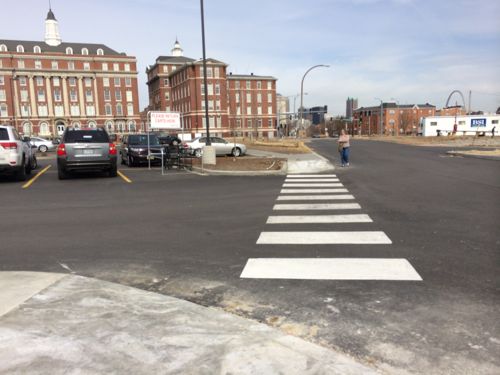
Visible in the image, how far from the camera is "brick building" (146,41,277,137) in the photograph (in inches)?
3986

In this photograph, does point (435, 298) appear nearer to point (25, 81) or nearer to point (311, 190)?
point (311, 190)

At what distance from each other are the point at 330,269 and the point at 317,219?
9.65 feet

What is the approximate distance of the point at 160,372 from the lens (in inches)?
111

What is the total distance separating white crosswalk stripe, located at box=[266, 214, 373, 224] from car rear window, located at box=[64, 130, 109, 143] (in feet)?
31.0

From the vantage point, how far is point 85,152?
14.8 metres

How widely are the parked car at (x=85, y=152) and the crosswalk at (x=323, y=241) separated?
7.35 meters

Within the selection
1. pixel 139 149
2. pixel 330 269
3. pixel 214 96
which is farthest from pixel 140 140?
pixel 214 96

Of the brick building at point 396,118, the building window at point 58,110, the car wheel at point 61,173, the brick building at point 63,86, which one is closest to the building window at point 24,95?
the brick building at point 63,86

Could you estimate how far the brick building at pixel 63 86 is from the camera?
102438mm

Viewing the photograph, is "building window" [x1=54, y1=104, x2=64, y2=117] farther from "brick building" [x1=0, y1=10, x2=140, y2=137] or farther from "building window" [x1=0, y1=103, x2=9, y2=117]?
"building window" [x1=0, y1=103, x2=9, y2=117]

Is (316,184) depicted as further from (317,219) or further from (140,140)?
(140,140)

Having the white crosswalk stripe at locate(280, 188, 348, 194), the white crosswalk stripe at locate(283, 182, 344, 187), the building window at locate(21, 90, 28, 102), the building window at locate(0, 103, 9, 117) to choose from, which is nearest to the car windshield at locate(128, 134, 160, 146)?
the white crosswalk stripe at locate(283, 182, 344, 187)

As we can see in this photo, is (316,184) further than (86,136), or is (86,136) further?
(86,136)

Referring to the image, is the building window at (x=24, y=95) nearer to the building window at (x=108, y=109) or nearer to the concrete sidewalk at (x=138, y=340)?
the building window at (x=108, y=109)
